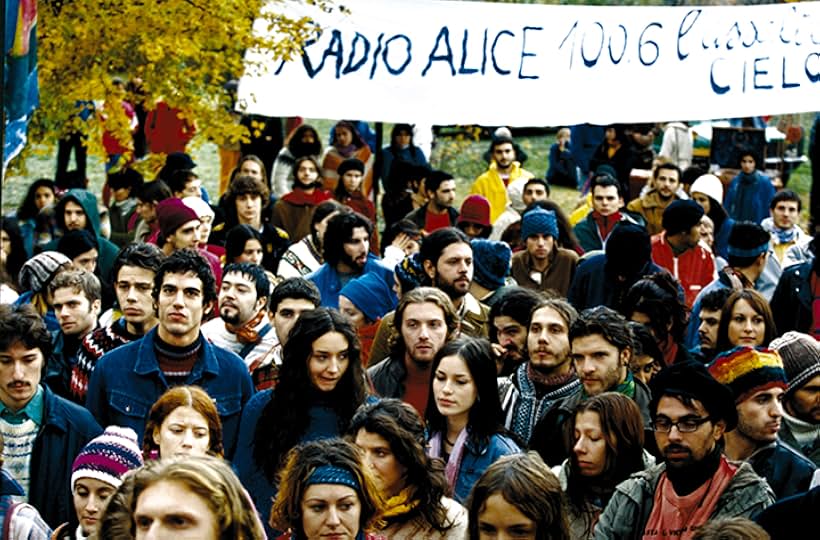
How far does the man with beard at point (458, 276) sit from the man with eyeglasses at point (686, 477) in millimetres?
3290

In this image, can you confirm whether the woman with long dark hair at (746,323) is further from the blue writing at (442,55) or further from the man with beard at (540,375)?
the blue writing at (442,55)

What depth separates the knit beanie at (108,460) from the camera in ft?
24.2

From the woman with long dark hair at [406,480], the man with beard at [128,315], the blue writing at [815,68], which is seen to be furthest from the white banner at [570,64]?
the woman with long dark hair at [406,480]

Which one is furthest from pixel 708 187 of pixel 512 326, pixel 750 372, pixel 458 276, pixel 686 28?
pixel 750 372

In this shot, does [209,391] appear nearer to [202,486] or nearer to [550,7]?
[202,486]

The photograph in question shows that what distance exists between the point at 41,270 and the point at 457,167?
1712 centimetres

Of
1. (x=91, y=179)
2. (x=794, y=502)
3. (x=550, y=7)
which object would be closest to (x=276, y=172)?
(x=550, y=7)

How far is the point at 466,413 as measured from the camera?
836 cm

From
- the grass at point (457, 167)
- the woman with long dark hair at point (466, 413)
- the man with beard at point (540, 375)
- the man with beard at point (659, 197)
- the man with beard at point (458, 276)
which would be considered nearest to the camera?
the woman with long dark hair at point (466, 413)

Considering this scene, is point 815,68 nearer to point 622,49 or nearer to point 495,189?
point 622,49

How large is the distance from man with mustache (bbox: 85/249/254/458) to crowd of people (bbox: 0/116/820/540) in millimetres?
10

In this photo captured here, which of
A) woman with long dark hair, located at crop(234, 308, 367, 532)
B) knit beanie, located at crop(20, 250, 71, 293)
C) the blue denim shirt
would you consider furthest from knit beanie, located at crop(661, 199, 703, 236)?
the blue denim shirt

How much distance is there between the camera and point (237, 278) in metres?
10.6

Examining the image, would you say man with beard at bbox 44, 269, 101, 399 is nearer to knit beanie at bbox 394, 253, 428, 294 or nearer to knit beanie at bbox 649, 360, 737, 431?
knit beanie at bbox 394, 253, 428, 294
